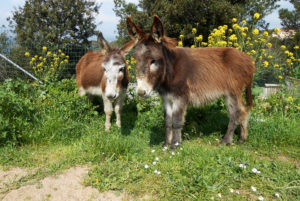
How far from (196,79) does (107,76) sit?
1.43 m

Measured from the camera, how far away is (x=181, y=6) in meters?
9.79

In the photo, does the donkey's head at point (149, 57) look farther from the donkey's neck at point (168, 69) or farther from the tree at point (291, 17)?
the tree at point (291, 17)

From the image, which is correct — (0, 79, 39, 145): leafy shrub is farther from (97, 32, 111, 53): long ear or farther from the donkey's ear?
the donkey's ear

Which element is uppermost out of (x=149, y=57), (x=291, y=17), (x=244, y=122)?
(x=291, y=17)

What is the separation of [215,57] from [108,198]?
8.09 feet

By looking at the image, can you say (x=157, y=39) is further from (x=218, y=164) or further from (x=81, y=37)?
(x=81, y=37)

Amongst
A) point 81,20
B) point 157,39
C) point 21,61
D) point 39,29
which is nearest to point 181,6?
point 81,20

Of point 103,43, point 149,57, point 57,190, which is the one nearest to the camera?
point 57,190

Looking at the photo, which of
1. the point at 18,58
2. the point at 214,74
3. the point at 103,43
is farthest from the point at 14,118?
the point at 18,58

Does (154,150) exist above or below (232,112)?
below

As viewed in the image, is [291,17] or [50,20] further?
[291,17]

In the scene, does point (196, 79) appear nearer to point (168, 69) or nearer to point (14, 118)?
point (168, 69)

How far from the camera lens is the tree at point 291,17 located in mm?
14683

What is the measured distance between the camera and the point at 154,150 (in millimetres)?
2893
